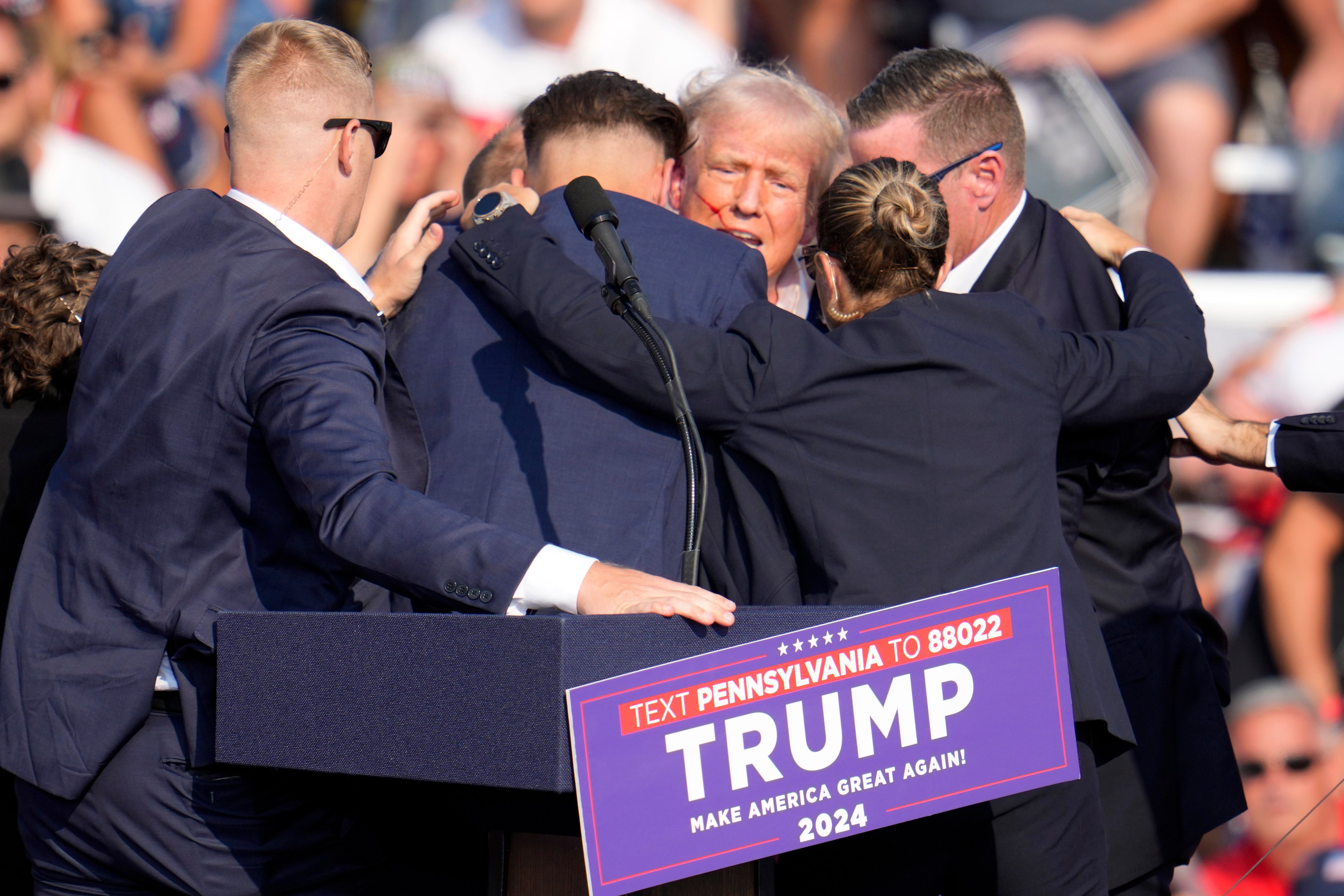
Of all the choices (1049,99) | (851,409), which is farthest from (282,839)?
(1049,99)

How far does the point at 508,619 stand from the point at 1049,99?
3251 millimetres

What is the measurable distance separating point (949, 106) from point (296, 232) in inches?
54.5

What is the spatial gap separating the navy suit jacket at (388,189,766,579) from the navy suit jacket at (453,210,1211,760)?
11 centimetres

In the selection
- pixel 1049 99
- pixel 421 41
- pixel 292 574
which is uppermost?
pixel 421 41

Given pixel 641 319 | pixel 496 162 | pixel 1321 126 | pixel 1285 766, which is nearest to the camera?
pixel 641 319

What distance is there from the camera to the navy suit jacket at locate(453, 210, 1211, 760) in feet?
5.79

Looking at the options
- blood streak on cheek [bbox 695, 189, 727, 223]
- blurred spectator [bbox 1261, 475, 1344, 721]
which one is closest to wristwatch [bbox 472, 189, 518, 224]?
blood streak on cheek [bbox 695, 189, 727, 223]

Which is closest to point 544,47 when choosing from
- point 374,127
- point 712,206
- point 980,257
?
point 712,206

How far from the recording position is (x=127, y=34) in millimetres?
4734

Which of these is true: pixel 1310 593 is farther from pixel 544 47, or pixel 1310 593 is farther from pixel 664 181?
pixel 544 47

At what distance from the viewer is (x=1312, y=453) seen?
234 cm

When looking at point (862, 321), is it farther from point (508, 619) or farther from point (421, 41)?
point (421, 41)

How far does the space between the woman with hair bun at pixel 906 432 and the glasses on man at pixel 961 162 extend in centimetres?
→ 63

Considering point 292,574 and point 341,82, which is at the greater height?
point 341,82
